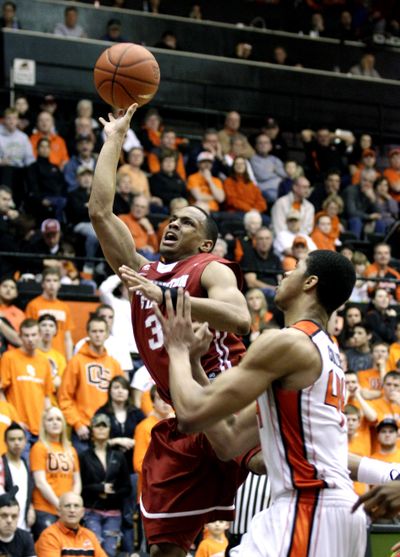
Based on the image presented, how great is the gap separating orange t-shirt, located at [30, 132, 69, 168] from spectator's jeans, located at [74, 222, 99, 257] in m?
1.73

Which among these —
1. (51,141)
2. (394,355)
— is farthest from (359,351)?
(51,141)

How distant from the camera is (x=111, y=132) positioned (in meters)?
6.66

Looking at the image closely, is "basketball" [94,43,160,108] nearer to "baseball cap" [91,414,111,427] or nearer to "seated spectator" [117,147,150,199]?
"baseball cap" [91,414,111,427]

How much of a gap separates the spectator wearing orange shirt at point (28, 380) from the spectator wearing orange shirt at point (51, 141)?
505cm

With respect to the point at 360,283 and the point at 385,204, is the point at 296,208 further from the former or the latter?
the point at 385,204

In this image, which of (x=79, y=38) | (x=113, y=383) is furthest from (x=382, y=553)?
(x=79, y=38)

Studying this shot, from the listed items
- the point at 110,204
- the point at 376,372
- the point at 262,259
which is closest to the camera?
the point at 110,204

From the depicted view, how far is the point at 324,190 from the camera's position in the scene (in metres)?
17.9

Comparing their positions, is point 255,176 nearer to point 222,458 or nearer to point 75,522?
point 75,522

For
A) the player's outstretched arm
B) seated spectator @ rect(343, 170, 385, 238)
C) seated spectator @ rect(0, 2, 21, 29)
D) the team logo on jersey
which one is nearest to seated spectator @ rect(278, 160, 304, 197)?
seated spectator @ rect(343, 170, 385, 238)

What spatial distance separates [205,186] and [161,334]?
10544mm

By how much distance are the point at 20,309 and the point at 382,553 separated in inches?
229

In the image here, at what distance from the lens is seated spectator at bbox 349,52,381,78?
21688mm

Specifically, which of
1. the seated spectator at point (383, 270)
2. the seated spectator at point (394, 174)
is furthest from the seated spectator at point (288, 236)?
the seated spectator at point (394, 174)
